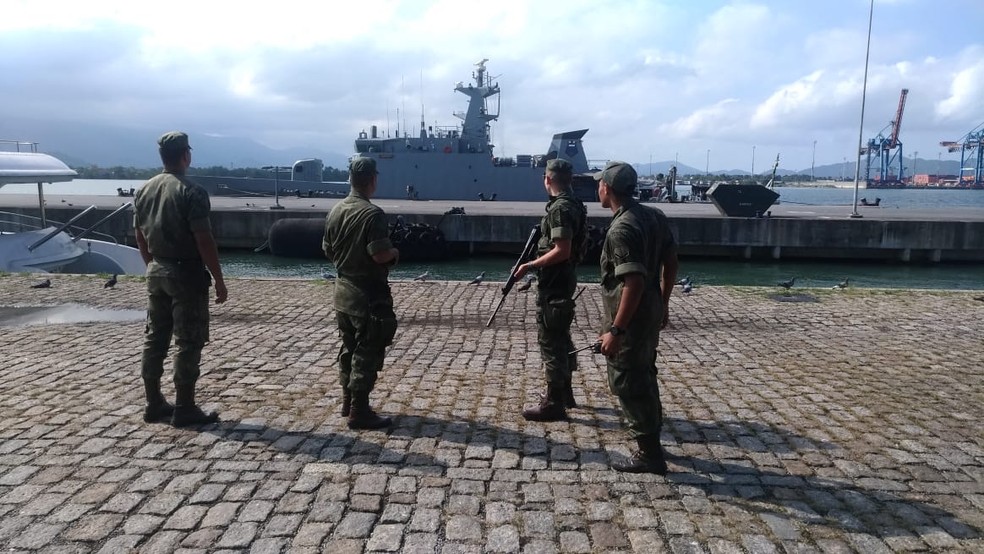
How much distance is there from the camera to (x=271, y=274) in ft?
67.2

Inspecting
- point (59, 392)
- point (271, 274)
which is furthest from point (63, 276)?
point (271, 274)

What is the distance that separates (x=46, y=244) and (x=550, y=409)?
1272 centimetres

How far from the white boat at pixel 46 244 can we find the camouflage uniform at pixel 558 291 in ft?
30.4

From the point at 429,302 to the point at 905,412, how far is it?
21.2ft

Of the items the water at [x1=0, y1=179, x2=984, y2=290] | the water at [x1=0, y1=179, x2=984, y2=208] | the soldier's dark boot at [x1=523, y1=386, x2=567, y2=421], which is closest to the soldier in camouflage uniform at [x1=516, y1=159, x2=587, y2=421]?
the soldier's dark boot at [x1=523, y1=386, x2=567, y2=421]

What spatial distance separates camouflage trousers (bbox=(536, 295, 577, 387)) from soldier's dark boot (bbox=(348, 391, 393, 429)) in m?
1.24

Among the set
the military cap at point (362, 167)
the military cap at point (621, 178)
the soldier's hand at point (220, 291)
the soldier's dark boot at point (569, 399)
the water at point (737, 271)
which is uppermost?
the military cap at point (362, 167)

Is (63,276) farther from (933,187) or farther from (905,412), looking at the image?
(933,187)

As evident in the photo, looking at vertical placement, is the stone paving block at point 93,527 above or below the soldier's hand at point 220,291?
below

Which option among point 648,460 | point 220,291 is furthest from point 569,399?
point 220,291

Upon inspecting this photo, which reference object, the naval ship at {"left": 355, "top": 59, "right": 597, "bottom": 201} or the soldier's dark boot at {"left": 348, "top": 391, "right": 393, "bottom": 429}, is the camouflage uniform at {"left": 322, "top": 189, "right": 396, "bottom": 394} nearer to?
the soldier's dark boot at {"left": 348, "top": 391, "right": 393, "bottom": 429}

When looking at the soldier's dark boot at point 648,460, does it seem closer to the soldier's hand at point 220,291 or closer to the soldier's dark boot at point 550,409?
the soldier's dark boot at point 550,409

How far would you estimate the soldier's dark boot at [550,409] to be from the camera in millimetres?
4801

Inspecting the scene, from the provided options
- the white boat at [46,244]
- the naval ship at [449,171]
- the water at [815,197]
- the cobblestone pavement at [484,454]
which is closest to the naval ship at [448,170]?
the naval ship at [449,171]
